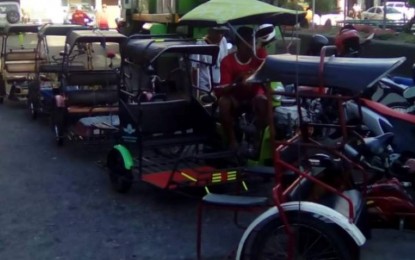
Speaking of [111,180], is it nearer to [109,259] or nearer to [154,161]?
[154,161]

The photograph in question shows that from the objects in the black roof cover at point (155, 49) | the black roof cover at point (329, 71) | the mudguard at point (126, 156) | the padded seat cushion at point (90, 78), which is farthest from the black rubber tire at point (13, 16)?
the black roof cover at point (329, 71)

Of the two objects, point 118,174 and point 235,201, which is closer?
point 235,201

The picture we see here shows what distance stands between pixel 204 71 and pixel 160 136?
1.96m

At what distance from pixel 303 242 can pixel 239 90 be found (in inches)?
126

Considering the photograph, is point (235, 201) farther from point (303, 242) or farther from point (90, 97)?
point (90, 97)

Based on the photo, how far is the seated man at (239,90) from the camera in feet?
24.2

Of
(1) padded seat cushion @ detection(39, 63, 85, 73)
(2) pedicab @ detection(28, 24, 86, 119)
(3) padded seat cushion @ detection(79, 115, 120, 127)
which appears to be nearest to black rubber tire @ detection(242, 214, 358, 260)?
(3) padded seat cushion @ detection(79, 115, 120, 127)

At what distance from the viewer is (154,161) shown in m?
7.88

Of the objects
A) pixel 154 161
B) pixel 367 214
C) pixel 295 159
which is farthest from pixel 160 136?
pixel 367 214

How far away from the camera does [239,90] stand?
25.0 ft

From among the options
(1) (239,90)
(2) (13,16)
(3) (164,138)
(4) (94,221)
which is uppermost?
(1) (239,90)

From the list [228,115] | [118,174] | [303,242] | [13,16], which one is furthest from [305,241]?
[13,16]

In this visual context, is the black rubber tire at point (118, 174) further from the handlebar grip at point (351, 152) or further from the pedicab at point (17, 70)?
the pedicab at point (17, 70)

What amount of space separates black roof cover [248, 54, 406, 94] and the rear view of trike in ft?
7.05
